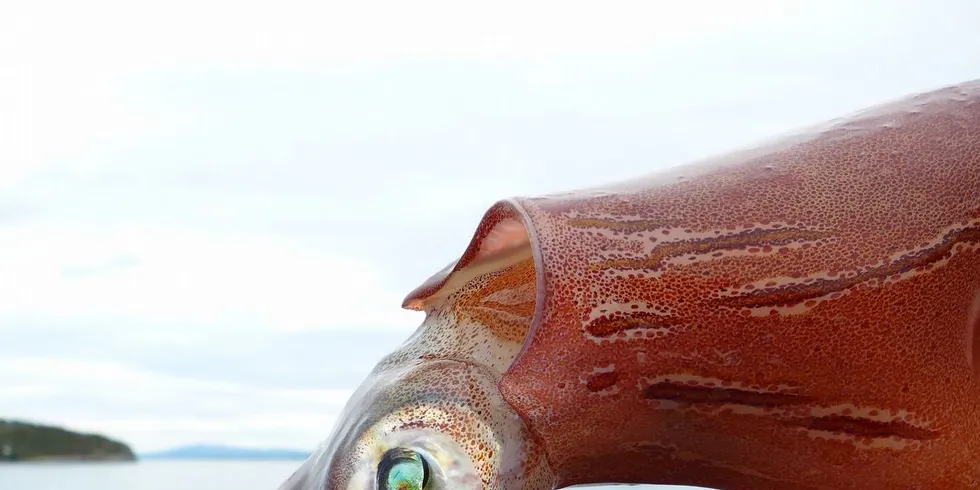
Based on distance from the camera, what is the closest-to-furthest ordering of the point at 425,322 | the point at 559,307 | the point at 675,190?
the point at 559,307 < the point at 675,190 < the point at 425,322

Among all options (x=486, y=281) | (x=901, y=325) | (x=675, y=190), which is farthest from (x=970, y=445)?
(x=486, y=281)

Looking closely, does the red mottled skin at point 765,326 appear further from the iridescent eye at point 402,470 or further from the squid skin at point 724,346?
the iridescent eye at point 402,470

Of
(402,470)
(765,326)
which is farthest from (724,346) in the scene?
(402,470)

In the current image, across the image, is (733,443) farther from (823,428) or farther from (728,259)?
(728,259)

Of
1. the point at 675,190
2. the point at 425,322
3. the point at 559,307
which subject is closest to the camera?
the point at 559,307

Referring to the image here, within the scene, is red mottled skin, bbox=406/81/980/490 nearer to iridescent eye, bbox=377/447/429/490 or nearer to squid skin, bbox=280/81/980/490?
squid skin, bbox=280/81/980/490

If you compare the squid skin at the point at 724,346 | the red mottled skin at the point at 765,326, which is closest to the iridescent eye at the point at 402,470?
the squid skin at the point at 724,346
